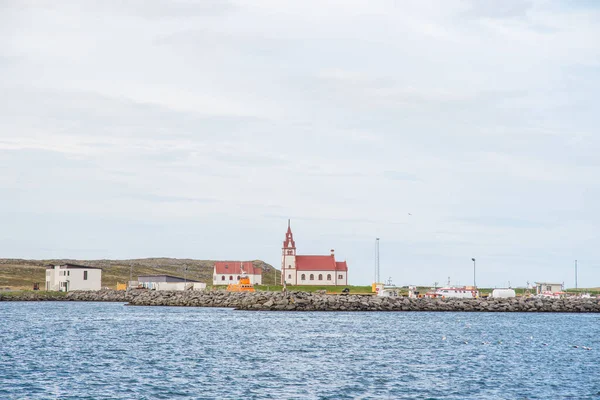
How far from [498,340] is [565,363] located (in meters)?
19.5

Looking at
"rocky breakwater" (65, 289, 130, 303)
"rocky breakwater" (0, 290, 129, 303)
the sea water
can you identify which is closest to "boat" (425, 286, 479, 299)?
the sea water

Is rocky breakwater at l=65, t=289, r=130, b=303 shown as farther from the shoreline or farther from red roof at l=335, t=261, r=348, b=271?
red roof at l=335, t=261, r=348, b=271

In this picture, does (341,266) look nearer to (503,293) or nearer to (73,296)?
(503,293)

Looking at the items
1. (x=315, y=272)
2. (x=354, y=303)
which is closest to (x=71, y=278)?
(x=315, y=272)

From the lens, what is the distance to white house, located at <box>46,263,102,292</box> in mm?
181250

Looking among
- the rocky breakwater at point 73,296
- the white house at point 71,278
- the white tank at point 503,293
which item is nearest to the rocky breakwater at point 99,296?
the rocky breakwater at point 73,296

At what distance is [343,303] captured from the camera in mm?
132000

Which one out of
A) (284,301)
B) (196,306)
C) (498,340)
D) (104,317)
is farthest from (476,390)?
(196,306)

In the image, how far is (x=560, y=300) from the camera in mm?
144250

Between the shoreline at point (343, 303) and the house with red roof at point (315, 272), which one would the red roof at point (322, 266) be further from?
the shoreline at point (343, 303)

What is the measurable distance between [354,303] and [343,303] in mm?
2306

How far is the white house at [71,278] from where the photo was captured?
18125 centimetres

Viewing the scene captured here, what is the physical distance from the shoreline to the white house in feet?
108

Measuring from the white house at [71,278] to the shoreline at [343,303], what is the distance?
32949 mm
